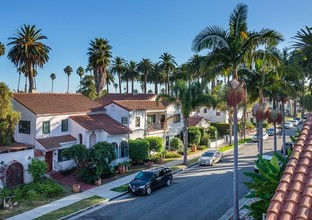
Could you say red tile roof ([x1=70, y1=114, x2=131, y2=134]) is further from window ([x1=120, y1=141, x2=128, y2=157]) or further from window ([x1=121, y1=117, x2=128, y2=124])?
window ([x1=120, y1=141, x2=128, y2=157])

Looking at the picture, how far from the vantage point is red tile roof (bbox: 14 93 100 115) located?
1237 inches

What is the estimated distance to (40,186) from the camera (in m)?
24.7

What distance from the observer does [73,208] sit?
2125 cm

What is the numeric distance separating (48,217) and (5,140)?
39.0 feet

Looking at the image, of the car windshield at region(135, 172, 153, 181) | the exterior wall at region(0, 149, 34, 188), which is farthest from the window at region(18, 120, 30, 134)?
the car windshield at region(135, 172, 153, 181)

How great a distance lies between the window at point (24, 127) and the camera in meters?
30.4

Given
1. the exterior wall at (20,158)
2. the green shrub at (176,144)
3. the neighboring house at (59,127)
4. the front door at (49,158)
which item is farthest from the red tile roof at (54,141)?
the green shrub at (176,144)

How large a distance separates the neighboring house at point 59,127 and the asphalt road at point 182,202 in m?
9.30

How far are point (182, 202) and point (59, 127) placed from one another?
16.4 m

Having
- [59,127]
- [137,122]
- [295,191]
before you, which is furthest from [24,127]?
[295,191]

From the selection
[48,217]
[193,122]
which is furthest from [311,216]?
[193,122]

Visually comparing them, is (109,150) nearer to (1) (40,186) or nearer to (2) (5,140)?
(1) (40,186)

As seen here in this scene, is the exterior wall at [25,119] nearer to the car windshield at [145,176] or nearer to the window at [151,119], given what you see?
the car windshield at [145,176]

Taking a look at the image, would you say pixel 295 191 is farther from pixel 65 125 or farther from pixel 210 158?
pixel 65 125
